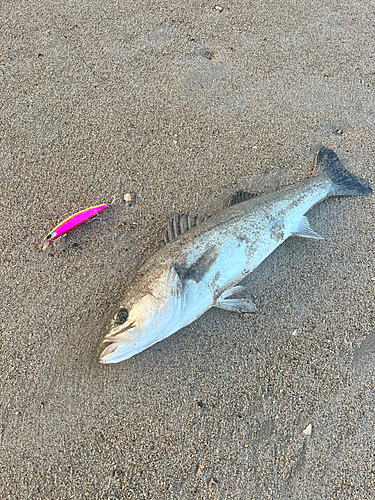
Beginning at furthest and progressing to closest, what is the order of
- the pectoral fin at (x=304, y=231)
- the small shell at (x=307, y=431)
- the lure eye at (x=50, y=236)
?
the pectoral fin at (x=304, y=231)
the lure eye at (x=50, y=236)
the small shell at (x=307, y=431)

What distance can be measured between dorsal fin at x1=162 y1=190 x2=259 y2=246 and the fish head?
0.46 m

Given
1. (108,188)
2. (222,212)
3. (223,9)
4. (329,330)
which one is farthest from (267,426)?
(223,9)

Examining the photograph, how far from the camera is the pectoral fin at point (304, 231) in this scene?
3.02 metres

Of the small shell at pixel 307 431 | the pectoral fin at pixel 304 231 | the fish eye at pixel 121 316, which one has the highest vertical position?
the fish eye at pixel 121 316

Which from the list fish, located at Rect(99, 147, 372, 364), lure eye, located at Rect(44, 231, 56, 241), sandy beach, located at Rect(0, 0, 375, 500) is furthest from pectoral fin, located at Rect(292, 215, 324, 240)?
lure eye, located at Rect(44, 231, 56, 241)

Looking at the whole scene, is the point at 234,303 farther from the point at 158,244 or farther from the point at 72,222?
the point at 72,222

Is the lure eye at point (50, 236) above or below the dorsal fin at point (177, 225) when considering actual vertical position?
above

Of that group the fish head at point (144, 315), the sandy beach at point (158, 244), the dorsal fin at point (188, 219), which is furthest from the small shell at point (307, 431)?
the dorsal fin at point (188, 219)

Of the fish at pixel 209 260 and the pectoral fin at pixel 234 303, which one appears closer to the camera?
the fish at pixel 209 260

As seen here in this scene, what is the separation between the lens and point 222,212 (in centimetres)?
296

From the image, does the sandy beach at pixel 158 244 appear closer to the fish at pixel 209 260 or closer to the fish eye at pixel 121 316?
the fish at pixel 209 260

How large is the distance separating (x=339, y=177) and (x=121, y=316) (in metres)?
2.73

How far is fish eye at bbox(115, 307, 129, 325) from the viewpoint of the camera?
2.34m

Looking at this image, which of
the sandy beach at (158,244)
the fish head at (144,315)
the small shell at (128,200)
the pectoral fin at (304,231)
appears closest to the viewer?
the fish head at (144,315)
